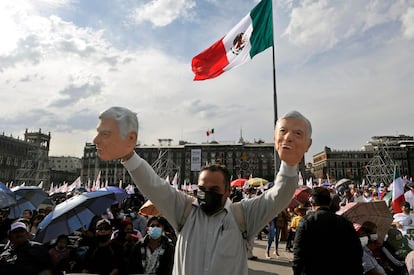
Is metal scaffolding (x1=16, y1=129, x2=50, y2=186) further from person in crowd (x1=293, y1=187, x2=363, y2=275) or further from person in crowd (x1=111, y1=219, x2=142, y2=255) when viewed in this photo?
person in crowd (x1=293, y1=187, x2=363, y2=275)

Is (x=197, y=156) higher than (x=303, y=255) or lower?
higher

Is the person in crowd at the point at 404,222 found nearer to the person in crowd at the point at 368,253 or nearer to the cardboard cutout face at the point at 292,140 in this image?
the person in crowd at the point at 368,253

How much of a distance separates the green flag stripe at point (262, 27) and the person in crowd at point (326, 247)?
555cm

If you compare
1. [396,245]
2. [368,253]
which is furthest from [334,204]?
[396,245]

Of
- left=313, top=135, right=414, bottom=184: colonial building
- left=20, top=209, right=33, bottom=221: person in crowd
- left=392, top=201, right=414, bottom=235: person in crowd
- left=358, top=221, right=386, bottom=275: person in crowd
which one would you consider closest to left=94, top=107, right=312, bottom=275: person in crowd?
left=358, top=221, right=386, bottom=275: person in crowd

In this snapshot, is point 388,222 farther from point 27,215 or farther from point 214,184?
point 27,215

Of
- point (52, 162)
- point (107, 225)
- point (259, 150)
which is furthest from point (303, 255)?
point (52, 162)

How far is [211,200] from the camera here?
6.27ft

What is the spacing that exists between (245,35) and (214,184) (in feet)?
22.1

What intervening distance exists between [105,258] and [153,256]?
70cm

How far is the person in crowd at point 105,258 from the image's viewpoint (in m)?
4.22

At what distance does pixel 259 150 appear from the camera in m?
82.9


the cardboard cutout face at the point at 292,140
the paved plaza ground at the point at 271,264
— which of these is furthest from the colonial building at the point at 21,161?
the cardboard cutout face at the point at 292,140

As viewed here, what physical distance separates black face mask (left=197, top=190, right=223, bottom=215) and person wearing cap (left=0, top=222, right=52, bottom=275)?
119 inches
